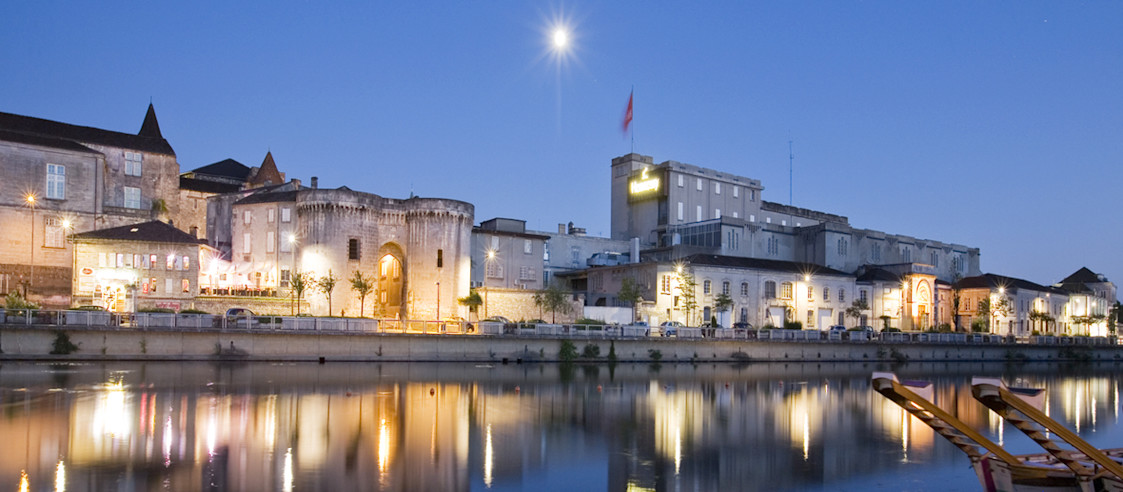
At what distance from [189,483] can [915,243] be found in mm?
97898

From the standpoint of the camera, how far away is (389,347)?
49.6 metres

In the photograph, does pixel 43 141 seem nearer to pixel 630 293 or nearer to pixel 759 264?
pixel 630 293

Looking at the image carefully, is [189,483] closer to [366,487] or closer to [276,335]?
[366,487]

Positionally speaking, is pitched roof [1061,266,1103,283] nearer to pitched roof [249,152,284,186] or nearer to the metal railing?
the metal railing

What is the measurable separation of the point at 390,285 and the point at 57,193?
2461cm

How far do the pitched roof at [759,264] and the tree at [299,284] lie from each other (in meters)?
29.7

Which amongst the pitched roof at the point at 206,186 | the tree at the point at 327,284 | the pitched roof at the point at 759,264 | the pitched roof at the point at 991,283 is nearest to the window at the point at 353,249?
the tree at the point at 327,284

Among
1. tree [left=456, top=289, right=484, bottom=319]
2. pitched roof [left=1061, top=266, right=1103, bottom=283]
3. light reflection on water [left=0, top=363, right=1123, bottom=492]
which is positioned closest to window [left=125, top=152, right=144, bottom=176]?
tree [left=456, top=289, right=484, bottom=319]

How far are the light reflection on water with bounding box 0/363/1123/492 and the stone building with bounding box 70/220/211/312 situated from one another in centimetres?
1422

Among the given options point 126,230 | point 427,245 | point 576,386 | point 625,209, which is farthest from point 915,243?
point 126,230

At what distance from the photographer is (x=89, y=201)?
201ft

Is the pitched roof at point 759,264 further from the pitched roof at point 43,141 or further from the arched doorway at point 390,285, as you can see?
the pitched roof at point 43,141

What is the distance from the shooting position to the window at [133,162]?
67.9 m

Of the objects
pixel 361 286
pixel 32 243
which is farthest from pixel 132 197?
pixel 361 286
